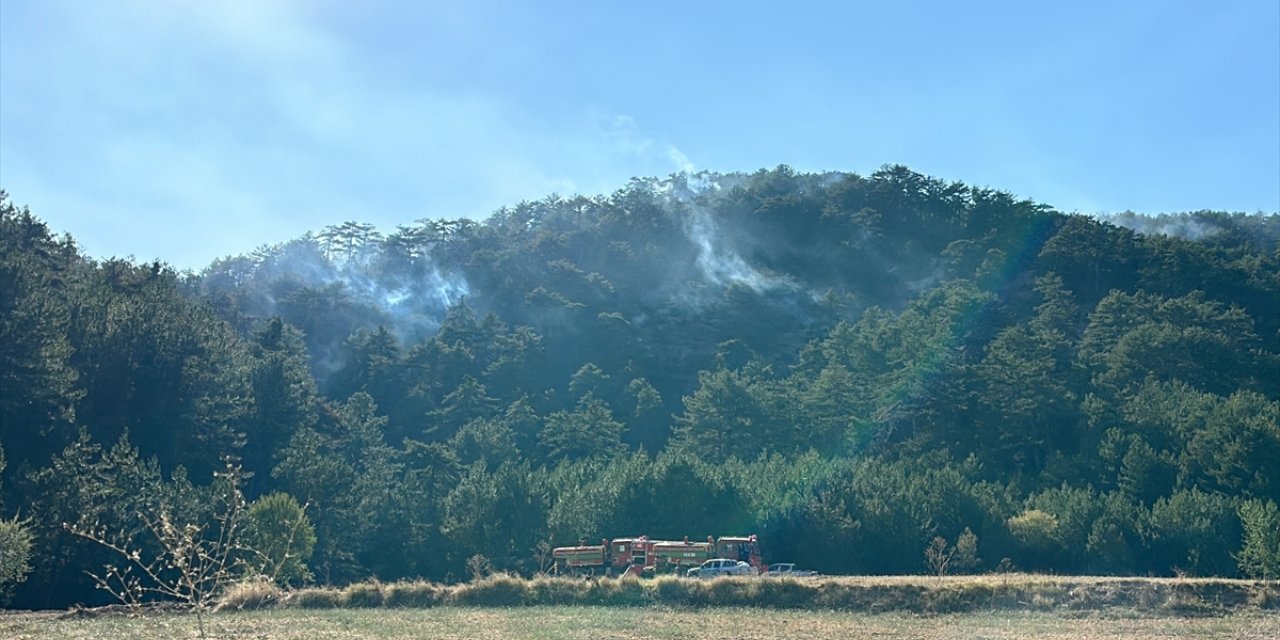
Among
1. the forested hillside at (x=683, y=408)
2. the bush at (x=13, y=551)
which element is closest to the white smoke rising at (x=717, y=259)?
the forested hillside at (x=683, y=408)

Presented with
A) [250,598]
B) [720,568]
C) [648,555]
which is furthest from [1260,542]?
[250,598]

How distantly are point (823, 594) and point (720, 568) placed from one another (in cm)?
899

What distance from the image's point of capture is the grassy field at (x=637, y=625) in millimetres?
25875

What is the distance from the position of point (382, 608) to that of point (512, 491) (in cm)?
3193

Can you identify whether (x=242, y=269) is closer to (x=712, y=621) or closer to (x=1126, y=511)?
(x=1126, y=511)

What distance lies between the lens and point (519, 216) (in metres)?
157

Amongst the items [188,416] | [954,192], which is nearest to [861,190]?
[954,192]

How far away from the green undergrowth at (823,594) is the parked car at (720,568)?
17.4ft

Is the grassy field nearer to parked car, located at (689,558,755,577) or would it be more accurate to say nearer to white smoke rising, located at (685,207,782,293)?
parked car, located at (689,558,755,577)

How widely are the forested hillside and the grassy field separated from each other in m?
7.61

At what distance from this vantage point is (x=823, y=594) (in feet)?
115

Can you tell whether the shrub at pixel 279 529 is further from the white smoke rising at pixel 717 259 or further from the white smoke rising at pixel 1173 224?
the white smoke rising at pixel 1173 224

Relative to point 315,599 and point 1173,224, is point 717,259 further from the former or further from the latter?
point 315,599

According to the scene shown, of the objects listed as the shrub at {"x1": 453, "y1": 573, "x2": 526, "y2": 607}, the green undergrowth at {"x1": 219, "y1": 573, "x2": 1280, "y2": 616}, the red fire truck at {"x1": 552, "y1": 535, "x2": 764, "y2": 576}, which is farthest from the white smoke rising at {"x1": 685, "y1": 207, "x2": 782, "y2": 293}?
the green undergrowth at {"x1": 219, "y1": 573, "x2": 1280, "y2": 616}
